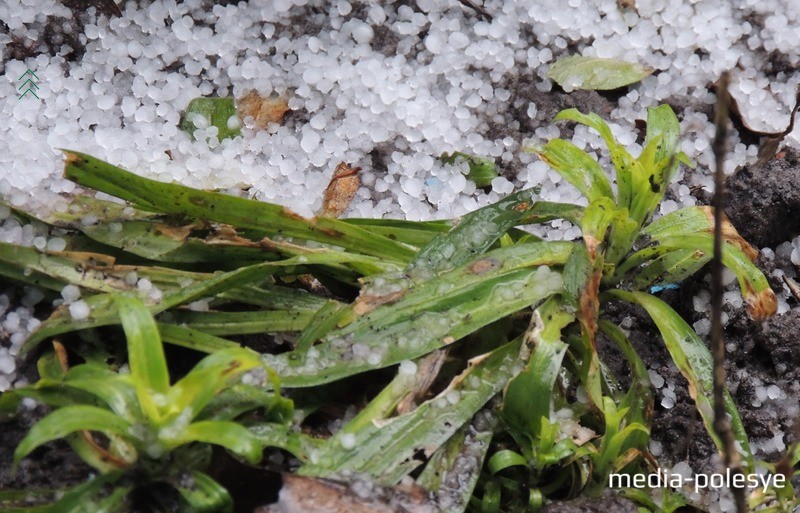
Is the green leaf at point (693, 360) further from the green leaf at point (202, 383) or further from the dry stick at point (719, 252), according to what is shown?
the green leaf at point (202, 383)

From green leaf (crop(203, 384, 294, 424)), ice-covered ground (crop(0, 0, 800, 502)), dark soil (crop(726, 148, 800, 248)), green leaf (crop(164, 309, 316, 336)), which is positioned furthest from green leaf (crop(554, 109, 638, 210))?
green leaf (crop(203, 384, 294, 424))

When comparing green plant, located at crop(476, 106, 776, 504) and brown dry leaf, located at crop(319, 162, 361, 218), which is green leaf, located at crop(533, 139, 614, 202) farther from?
brown dry leaf, located at crop(319, 162, 361, 218)

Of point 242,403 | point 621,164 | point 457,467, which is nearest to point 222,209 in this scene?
point 242,403

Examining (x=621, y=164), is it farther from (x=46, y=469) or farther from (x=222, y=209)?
(x=46, y=469)

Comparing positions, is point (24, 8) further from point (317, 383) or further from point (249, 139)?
point (317, 383)

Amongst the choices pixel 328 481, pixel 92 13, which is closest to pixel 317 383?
pixel 328 481

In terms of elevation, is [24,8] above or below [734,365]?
above

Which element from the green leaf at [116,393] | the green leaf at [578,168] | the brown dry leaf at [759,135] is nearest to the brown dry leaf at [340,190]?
the green leaf at [578,168]
